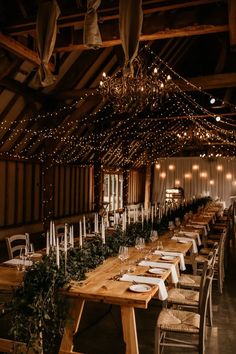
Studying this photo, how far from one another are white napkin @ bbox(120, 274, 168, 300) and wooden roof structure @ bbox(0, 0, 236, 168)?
2771mm

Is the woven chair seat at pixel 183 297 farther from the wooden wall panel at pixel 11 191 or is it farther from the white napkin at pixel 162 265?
the wooden wall panel at pixel 11 191

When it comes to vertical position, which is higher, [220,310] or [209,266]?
[209,266]

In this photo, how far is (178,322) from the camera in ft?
10.1

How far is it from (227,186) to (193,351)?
15897mm

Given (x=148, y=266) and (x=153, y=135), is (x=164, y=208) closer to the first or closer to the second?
(x=148, y=266)

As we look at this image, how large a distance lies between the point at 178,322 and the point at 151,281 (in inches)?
16.8

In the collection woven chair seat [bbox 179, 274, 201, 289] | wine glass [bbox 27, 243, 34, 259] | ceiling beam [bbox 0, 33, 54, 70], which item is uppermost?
ceiling beam [bbox 0, 33, 54, 70]

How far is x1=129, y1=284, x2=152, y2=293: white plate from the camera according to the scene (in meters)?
2.83

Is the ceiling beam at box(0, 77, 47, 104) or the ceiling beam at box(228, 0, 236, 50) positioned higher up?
the ceiling beam at box(0, 77, 47, 104)

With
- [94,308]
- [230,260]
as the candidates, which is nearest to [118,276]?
[94,308]

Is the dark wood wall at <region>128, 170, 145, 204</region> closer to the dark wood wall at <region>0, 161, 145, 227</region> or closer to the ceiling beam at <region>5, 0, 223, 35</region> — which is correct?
the dark wood wall at <region>0, 161, 145, 227</region>

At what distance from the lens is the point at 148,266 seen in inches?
141

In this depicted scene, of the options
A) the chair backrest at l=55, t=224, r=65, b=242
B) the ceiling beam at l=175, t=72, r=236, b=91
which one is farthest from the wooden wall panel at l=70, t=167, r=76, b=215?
the chair backrest at l=55, t=224, r=65, b=242

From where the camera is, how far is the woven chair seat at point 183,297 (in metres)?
3.53
